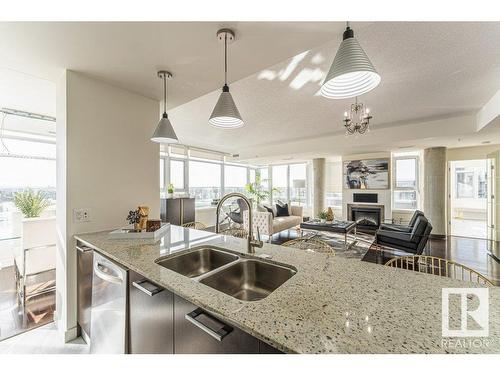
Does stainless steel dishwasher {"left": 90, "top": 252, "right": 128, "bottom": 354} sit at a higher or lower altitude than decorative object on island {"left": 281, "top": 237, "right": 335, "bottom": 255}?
lower

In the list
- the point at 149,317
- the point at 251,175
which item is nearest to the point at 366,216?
the point at 251,175

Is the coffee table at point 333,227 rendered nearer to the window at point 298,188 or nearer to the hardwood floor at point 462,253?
the hardwood floor at point 462,253

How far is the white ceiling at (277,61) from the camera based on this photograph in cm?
139

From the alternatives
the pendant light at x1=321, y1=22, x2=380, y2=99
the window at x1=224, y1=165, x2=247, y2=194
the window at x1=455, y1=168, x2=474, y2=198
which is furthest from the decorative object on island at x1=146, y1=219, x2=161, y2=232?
the window at x1=455, y1=168, x2=474, y2=198

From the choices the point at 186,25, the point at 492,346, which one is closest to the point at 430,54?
the point at 186,25

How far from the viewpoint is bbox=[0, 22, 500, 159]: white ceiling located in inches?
54.6

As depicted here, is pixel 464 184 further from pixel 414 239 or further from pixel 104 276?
pixel 104 276

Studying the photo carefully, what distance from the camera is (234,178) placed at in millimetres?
8281

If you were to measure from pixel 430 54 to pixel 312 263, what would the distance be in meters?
2.50

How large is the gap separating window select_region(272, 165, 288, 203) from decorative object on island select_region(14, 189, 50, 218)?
7.00 m

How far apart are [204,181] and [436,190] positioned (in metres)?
6.52

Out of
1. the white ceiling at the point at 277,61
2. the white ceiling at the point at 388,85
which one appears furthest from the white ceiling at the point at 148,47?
the white ceiling at the point at 388,85

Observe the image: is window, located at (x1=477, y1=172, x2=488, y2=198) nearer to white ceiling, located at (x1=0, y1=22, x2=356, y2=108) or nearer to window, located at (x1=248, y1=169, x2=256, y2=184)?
window, located at (x1=248, y1=169, x2=256, y2=184)
